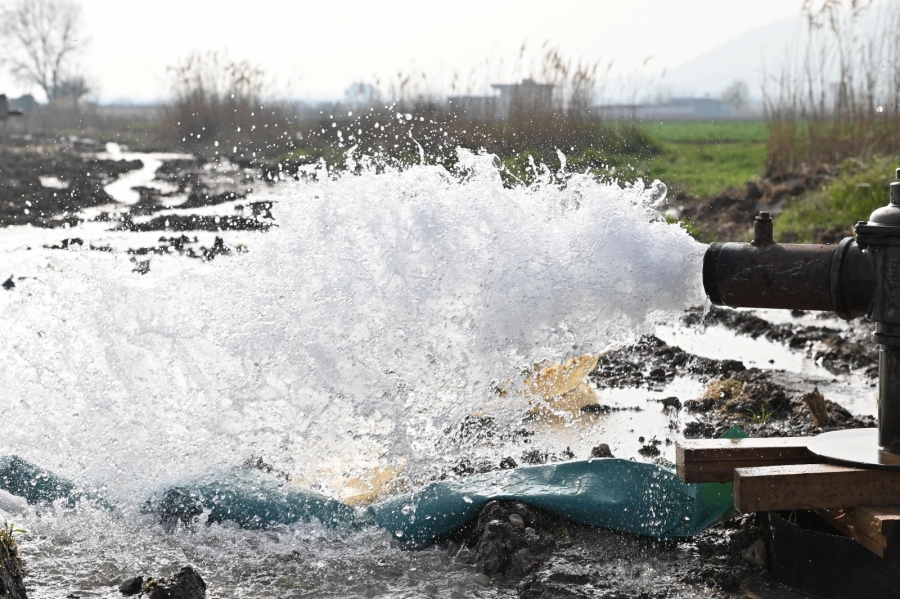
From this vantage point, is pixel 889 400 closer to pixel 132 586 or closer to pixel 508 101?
pixel 132 586

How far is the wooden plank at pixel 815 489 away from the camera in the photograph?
3545mm

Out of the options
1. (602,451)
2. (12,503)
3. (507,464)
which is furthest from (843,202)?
(12,503)

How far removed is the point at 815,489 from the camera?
3551 mm

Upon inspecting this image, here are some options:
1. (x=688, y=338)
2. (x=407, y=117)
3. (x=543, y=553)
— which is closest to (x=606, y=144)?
(x=407, y=117)

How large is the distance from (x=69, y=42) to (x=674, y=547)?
59384 mm

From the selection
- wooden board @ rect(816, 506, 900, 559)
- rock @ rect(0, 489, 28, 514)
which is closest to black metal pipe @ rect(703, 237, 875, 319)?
wooden board @ rect(816, 506, 900, 559)

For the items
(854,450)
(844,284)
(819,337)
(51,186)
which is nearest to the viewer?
(844,284)

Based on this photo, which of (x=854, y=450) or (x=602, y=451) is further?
(x=602, y=451)

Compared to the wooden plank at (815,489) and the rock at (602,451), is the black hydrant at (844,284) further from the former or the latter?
the rock at (602,451)

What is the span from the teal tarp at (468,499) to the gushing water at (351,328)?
0.68 ft

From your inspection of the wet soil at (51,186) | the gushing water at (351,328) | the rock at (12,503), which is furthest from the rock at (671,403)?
the wet soil at (51,186)

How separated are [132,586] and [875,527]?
105 inches

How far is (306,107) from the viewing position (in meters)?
16.2

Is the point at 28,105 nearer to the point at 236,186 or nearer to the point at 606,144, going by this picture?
the point at 236,186
